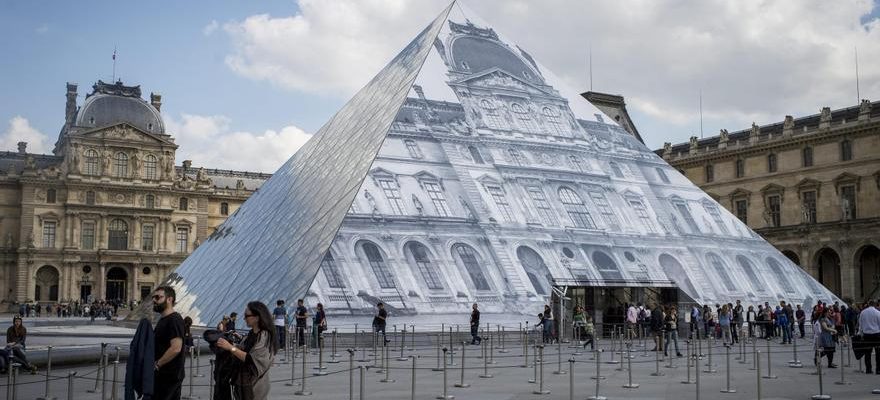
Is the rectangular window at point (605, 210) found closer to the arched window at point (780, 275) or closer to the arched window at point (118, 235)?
the arched window at point (780, 275)

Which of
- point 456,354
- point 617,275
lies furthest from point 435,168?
point 456,354

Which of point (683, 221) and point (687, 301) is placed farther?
point (683, 221)

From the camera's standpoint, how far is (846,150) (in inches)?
1921

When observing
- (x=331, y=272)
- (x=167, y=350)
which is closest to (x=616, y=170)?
(x=331, y=272)

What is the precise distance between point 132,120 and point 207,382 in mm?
62831

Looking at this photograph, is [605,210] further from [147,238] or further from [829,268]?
[147,238]

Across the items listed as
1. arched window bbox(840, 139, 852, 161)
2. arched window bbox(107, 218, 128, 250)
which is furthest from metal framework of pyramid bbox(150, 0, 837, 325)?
arched window bbox(107, 218, 128, 250)

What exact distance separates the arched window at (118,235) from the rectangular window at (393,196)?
53.6 meters

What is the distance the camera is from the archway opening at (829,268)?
50.2 meters

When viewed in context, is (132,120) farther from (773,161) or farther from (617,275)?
(617,275)

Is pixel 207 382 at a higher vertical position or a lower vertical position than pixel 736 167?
lower

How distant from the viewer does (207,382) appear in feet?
39.2

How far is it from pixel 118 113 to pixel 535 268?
56.6 metres

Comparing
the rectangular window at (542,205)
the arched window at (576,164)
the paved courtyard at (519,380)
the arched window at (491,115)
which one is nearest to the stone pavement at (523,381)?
the paved courtyard at (519,380)
